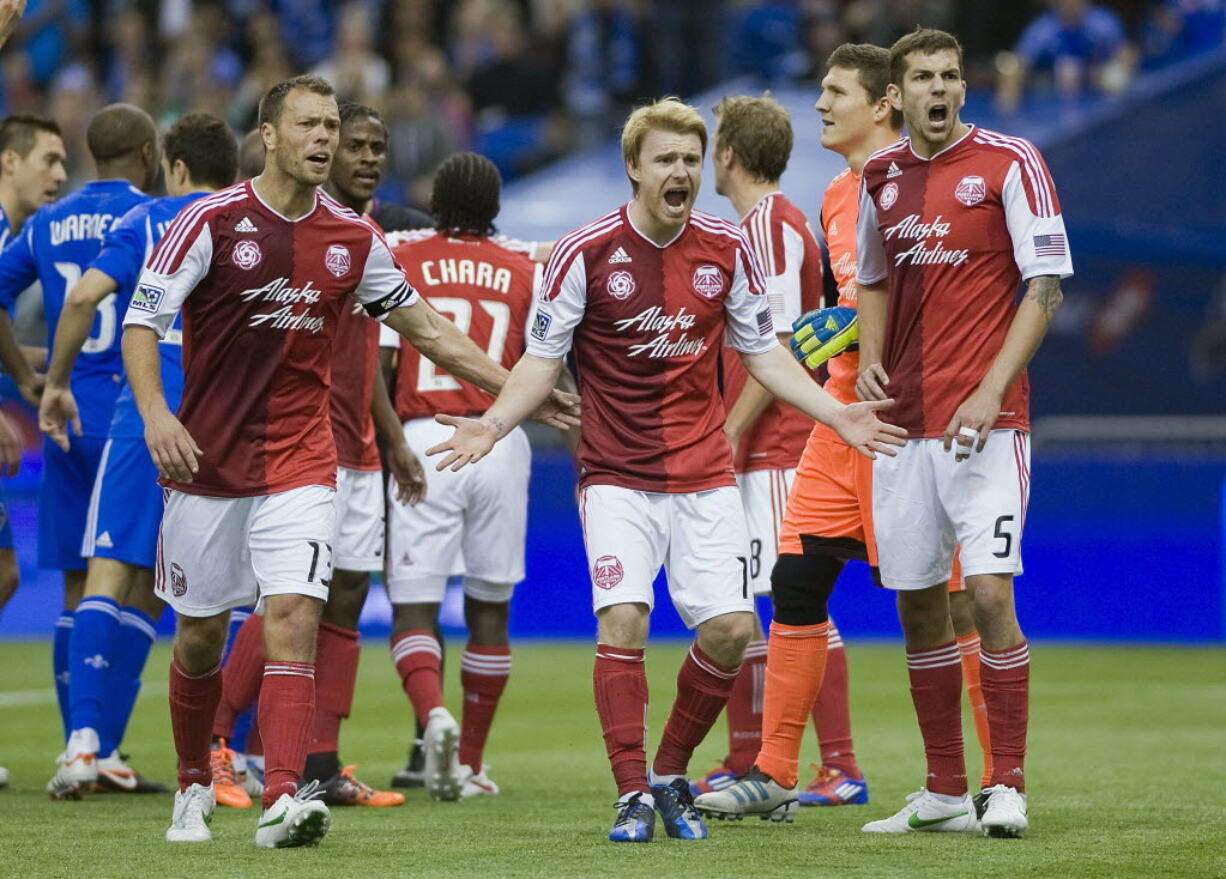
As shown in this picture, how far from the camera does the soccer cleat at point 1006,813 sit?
20.4ft

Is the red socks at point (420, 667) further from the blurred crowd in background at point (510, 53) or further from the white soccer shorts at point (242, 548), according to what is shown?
the blurred crowd in background at point (510, 53)

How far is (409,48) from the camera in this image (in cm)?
1941

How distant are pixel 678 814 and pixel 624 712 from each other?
384 millimetres

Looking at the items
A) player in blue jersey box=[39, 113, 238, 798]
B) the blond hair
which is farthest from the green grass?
the blond hair

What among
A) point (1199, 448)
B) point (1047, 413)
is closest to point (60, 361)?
point (1199, 448)

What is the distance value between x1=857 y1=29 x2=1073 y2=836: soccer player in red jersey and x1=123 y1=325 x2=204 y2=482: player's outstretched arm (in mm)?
2142

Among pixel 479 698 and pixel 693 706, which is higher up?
pixel 693 706

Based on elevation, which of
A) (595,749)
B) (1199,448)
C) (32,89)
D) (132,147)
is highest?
(32,89)

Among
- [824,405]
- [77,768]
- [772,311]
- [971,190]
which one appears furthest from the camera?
[772,311]

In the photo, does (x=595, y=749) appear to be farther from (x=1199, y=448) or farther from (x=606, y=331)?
(x=1199, y=448)

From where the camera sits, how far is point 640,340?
20.9 ft

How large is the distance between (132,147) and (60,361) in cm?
118

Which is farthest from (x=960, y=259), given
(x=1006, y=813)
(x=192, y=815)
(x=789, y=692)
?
(x=192, y=815)

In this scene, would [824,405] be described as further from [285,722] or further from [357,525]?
[357,525]
